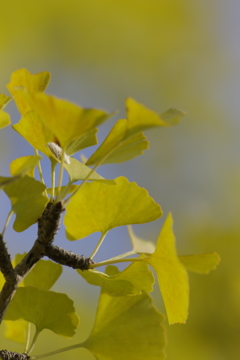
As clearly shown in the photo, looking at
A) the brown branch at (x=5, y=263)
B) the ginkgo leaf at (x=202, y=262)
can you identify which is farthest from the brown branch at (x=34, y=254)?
the ginkgo leaf at (x=202, y=262)

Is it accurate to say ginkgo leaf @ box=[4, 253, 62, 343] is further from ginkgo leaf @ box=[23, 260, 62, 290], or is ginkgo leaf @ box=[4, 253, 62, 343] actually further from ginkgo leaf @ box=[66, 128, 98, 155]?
ginkgo leaf @ box=[66, 128, 98, 155]

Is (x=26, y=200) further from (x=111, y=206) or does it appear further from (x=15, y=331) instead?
(x=15, y=331)

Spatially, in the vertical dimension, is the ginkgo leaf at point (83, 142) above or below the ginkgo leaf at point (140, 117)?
below

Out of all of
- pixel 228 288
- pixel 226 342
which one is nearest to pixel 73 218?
pixel 226 342

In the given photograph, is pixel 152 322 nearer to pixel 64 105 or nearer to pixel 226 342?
pixel 64 105

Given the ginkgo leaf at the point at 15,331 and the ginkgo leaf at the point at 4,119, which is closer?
the ginkgo leaf at the point at 4,119

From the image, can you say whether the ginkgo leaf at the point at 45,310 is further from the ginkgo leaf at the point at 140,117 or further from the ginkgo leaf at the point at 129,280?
the ginkgo leaf at the point at 140,117

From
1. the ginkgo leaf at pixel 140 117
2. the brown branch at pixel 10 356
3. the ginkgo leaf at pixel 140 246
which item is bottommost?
the brown branch at pixel 10 356

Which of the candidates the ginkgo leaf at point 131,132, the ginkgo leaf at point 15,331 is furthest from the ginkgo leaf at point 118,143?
the ginkgo leaf at point 15,331
